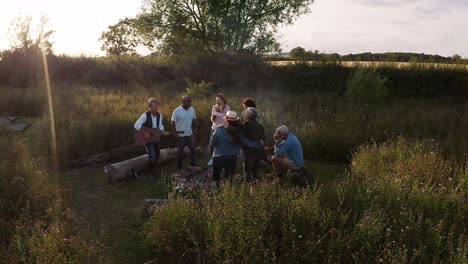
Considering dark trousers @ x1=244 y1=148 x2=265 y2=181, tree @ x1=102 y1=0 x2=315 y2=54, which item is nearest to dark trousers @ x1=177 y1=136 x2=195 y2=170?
dark trousers @ x1=244 y1=148 x2=265 y2=181

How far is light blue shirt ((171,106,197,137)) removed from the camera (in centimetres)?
880

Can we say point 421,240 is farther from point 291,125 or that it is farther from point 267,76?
point 267,76

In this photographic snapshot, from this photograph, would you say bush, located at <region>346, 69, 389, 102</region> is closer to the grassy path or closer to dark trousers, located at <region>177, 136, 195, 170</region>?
the grassy path

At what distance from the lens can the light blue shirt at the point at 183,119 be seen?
8.80 metres

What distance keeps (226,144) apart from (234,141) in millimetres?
162

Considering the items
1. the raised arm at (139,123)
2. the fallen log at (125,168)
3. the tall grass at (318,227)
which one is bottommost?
the fallen log at (125,168)

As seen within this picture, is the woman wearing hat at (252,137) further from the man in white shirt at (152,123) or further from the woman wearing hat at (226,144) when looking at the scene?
the man in white shirt at (152,123)

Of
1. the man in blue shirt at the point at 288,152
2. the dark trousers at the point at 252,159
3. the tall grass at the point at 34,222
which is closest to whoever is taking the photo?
the tall grass at the point at 34,222

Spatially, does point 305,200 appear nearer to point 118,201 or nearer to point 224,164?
point 224,164

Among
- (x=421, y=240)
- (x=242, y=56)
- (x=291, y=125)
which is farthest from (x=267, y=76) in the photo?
(x=421, y=240)

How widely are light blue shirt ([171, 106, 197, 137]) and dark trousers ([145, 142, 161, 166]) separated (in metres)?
0.63

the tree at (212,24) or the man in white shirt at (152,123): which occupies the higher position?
the tree at (212,24)

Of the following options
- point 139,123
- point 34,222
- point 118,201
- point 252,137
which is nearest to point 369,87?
point 252,137

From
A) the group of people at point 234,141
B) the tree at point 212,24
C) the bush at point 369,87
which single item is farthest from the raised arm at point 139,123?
the tree at point 212,24
